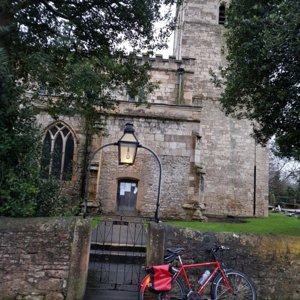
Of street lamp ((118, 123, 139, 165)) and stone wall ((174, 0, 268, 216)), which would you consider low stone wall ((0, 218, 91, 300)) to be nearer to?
street lamp ((118, 123, 139, 165))

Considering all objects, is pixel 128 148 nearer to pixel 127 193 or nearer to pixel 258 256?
pixel 258 256

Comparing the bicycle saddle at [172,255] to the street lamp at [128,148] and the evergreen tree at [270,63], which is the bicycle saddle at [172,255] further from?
the evergreen tree at [270,63]

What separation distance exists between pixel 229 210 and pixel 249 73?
48.1ft

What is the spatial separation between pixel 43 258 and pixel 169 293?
230 centimetres

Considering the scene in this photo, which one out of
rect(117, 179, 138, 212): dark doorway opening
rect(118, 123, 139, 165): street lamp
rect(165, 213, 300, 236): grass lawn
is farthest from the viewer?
rect(117, 179, 138, 212): dark doorway opening

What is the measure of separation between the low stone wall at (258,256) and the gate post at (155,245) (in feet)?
0.40

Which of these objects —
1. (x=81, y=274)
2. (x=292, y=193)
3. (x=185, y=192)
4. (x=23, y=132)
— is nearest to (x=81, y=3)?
(x=23, y=132)

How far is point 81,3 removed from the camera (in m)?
9.48

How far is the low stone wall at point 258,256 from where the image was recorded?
6.54 m

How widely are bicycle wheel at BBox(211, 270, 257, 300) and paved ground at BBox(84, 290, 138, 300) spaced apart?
5.32 ft

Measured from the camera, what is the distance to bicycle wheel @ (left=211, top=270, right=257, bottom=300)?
591 cm

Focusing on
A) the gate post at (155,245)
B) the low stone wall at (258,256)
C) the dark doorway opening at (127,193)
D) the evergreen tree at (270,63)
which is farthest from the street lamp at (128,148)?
the dark doorway opening at (127,193)

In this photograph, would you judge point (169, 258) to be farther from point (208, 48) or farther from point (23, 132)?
point (208, 48)

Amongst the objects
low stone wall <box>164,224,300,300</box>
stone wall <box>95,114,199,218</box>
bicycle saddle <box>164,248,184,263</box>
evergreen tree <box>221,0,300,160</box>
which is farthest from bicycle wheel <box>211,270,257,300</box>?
stone wall <box>95,114,199,218</box>
